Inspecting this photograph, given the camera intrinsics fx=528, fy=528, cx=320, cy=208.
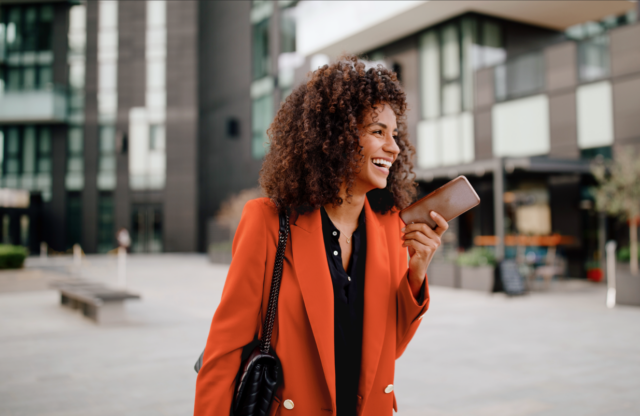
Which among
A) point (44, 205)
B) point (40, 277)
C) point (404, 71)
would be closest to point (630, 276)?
point (404, 71)

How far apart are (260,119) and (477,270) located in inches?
841

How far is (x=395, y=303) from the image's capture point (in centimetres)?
210

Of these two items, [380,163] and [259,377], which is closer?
[259,377]

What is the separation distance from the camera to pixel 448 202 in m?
1.94

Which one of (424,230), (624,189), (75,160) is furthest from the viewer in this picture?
(75,160)

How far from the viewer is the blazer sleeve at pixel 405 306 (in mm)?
2025

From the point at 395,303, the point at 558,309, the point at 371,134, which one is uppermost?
the point at 371,134

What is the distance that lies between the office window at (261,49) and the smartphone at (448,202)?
30.7 meters

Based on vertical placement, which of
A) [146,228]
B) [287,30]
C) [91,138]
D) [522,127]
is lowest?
[146,228]

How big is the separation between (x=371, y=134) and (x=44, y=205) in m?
39.0

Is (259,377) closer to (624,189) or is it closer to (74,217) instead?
(624,189)

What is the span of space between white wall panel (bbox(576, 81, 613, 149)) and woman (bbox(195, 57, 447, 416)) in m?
16.2

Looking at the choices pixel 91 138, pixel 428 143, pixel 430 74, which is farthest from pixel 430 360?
pixel 91 138

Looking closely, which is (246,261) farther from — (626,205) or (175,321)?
(626,205)
